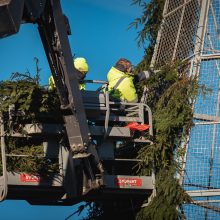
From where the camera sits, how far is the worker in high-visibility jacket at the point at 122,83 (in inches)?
661

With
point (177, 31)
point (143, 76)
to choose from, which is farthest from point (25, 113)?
point (177, 31)

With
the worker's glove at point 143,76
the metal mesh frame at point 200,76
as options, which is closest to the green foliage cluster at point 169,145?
the metal mesh frame at point 200,76

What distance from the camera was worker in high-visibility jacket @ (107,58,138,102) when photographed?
16.8m

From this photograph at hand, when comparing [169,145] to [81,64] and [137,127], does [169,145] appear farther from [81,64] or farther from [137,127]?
[81,64]

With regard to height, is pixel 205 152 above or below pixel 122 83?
below

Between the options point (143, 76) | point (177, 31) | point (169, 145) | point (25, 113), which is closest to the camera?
point (25, 113)

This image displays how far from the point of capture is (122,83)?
55.3ft

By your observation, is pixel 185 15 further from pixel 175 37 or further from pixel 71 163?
pixel 71 163

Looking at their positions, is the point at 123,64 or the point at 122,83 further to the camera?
the point at 123,64

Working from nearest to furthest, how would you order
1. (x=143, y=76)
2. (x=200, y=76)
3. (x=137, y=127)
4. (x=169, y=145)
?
(x=137, y=127), (x=169, y=145), (x=200, y=76), (x=143, y=76)

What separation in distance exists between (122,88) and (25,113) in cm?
286

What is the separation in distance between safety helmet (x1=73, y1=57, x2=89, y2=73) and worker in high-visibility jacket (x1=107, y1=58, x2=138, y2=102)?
847 millimetres

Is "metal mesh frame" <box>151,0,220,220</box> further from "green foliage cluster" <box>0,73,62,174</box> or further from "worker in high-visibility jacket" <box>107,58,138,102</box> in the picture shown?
"green foliage cluster" <box>0,73,62,174</box>

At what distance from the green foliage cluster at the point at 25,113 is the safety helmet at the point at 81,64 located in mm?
1624
